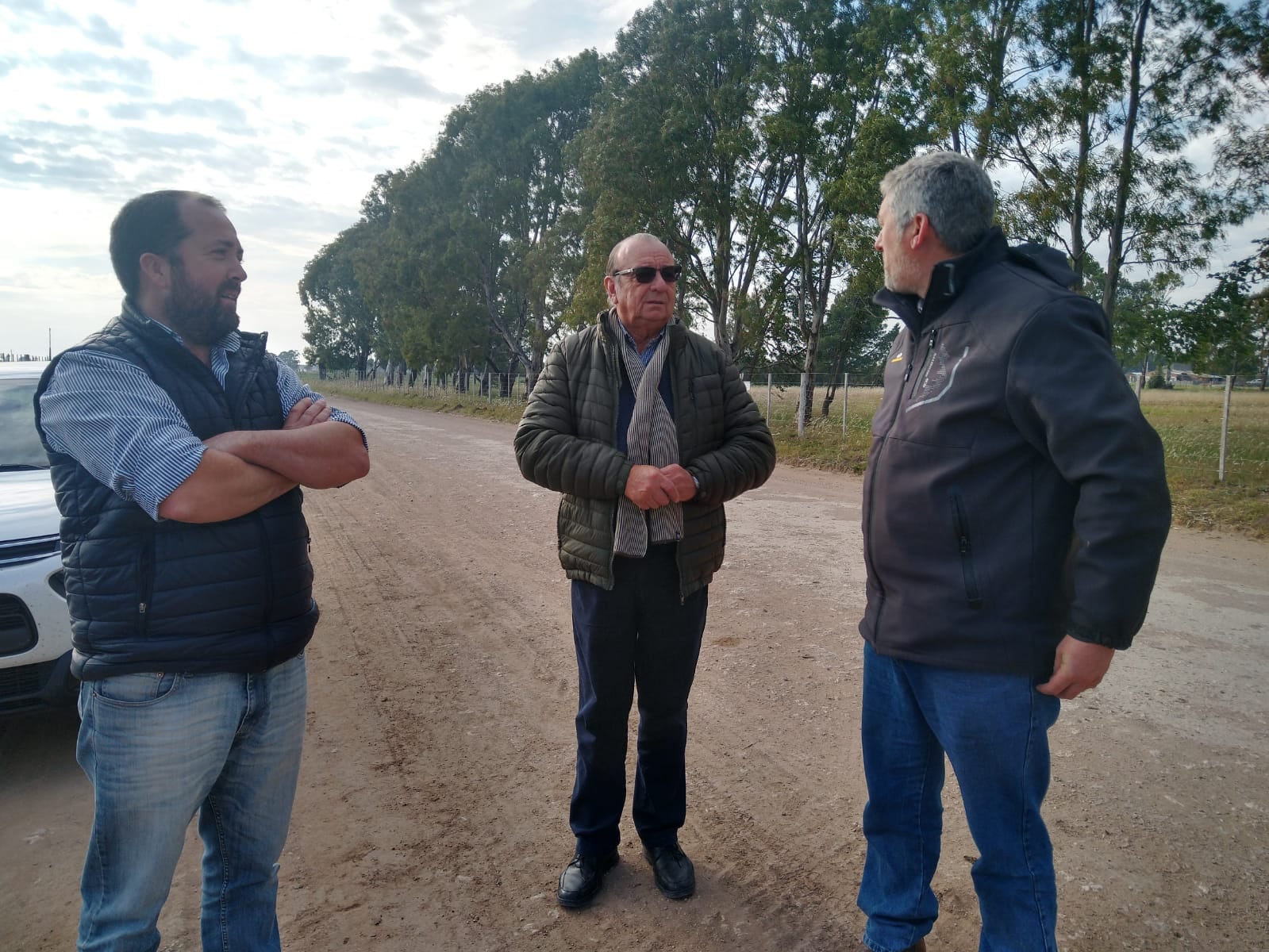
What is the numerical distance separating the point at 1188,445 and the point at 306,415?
54.3 ft

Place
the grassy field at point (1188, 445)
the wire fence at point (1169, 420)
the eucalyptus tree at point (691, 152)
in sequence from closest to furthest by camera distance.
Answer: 1. the grassy field at point (1188, 445)
2. the wire fence at point (1169, 420)
3. the eucalyptus tree at point (691, 152)

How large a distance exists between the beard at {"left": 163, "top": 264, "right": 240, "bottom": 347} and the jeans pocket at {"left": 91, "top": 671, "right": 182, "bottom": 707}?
867mm

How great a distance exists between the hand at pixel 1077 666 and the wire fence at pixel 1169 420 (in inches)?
165

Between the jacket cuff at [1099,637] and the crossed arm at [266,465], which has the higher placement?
the crossed arm at [266,465]

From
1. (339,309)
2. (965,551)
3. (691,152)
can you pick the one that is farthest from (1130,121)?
→ (339,309)

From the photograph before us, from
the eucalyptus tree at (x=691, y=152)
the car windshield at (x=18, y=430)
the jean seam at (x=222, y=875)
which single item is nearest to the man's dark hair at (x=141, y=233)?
the jean seam at (x=222, y=875)

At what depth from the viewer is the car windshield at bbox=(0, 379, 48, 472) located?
4.72m

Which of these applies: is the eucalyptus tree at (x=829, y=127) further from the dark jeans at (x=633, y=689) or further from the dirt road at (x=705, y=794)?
the dark jeans at (x=633, y=689)

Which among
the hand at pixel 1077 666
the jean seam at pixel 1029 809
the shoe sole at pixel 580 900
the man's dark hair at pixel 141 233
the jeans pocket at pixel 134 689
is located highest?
the man's dark hair at pixel 141 233

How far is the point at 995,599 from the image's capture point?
207 centimetres

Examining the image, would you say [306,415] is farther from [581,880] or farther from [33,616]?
[33,616]

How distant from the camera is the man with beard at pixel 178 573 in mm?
1960

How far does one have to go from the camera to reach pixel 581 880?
2.89 metres

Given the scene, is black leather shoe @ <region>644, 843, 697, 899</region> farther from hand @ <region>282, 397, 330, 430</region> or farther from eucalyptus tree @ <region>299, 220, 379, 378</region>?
eucalyptus tree @ <region>299, 220, 379, 378</region>
